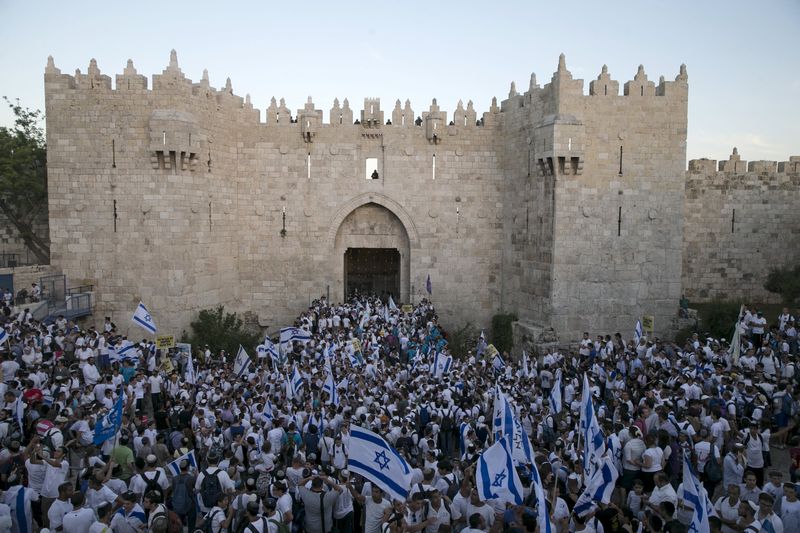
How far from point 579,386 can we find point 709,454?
15.5ft

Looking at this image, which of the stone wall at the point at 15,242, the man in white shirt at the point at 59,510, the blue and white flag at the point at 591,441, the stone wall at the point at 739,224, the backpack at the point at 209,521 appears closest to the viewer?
the man in white shirt at the point at 59,510

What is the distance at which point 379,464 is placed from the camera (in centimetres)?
748

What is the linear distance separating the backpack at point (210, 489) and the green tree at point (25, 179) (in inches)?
767

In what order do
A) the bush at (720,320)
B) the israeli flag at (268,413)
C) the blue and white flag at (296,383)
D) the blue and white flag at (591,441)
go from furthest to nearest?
the bush at (720,320) → the blue and white flag at (296,383) → the israeli flag at (268,413) → the blue and white flag at (591,441)

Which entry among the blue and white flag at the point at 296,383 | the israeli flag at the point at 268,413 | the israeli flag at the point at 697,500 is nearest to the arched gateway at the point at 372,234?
the blue and white flag at the point at 296,383

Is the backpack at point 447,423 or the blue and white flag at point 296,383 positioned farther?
the blue and white flag at point 296,383

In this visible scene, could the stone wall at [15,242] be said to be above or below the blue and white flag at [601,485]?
above

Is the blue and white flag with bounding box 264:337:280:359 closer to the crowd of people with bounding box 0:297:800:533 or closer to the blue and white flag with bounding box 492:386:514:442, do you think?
the crowd of people with bounding box 0:297:800:533

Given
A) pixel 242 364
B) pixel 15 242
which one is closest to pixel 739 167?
pixel 242 364

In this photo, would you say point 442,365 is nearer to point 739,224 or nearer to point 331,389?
point 331,389

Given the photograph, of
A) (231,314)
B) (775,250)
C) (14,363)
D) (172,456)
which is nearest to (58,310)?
(231,314)

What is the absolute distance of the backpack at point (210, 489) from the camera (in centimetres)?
786

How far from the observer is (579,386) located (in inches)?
532

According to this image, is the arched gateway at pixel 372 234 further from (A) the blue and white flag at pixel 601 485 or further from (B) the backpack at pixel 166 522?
(A) the blue and white flag at pixel 601 485
